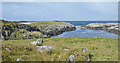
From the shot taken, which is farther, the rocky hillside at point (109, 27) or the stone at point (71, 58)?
the rocky hillside at point (109, 27)

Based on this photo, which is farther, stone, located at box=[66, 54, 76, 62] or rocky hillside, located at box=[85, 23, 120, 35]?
rocky hillside, located at box=[85, 23, 120, 35]

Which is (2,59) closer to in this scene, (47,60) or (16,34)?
(47,60)

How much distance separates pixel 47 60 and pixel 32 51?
3.21 metres

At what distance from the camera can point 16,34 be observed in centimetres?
4828

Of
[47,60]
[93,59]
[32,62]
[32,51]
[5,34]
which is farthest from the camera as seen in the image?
[5,34]

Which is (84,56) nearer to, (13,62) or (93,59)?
(93,59)

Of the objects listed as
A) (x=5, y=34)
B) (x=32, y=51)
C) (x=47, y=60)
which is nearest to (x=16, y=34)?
(x=5, y=34)

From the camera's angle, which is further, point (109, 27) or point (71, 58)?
point (109, 27)

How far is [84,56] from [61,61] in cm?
237

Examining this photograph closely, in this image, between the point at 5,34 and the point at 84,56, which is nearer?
the point at 84,56

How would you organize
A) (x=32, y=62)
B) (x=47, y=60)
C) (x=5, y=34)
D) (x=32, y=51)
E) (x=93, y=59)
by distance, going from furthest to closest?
(x=5, y=34), (x=32, y=51), (x=93, y=59), (x=47, y=60), (x=32, y=62)

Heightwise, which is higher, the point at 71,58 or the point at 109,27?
the point at 71,58

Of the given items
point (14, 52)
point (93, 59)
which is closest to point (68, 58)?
point (93, 59)

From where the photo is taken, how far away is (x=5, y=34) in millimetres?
45812
